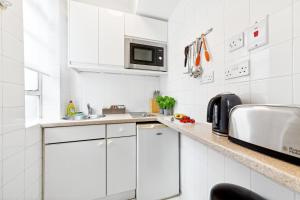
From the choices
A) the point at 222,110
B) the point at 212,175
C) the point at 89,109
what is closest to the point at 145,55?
the point at 89,109

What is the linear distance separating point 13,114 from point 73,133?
477mm

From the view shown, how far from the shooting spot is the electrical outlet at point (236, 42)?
80 centimetres

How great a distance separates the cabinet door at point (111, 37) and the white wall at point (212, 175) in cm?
129

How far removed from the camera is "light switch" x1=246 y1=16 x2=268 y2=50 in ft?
2.22

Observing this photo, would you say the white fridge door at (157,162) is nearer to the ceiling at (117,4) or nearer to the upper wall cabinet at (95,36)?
the upper wall cabinet at (95,36)

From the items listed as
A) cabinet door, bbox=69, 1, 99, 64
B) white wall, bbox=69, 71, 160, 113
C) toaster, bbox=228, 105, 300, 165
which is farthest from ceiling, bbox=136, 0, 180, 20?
toaster, bbox=228, 105, 300, 165

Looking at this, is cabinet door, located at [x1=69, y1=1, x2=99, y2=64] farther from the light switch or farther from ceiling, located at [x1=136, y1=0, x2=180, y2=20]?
the light switch

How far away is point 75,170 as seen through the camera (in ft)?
3.97

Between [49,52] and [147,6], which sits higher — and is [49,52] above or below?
below

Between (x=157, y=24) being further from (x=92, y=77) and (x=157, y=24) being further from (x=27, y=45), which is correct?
(x=27, y=45)

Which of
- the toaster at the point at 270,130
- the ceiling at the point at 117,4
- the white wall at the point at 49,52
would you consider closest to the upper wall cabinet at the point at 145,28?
the ceiling at the point at 117,4

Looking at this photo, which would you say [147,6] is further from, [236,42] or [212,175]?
[212,175]

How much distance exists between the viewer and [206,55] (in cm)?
108

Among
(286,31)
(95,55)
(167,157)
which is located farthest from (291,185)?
(95,55)
